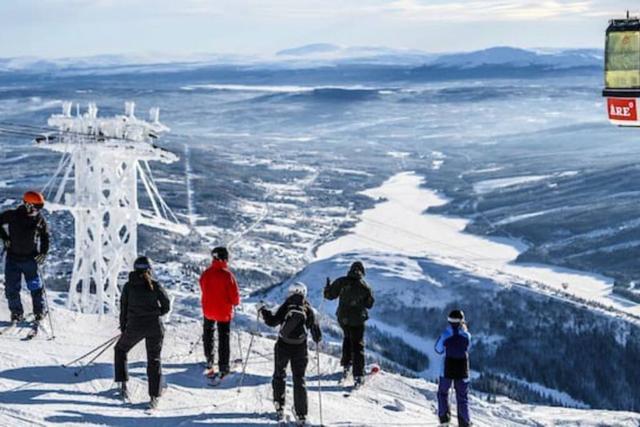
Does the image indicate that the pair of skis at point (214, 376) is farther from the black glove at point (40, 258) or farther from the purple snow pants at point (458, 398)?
the purple snow pants at point (458, 398)

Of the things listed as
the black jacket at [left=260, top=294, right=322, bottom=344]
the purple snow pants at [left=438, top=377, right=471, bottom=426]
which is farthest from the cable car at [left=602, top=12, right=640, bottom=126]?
the black jacket at [left=260, top=294, right=322, bottom=344]

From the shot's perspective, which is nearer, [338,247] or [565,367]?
[565,367]

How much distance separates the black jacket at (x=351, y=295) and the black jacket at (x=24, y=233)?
4.94 m

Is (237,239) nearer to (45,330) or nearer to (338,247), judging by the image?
(338,247)

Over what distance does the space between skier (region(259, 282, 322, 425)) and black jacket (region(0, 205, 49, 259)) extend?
4597 millimetres

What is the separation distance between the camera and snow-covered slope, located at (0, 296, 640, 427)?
45.6 feet

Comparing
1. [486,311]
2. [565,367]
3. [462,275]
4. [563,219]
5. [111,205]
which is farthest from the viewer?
[563,219]

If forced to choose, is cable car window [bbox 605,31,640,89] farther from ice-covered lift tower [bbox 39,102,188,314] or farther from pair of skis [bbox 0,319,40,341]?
ice-covered lift tower [bbox 39,102,188,314]

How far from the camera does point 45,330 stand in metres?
17.5

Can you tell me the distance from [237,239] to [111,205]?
13168cm

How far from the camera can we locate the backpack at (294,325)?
13562 mm

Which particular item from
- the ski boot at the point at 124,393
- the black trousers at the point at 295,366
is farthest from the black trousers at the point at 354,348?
the ski boot at the point at 124,393

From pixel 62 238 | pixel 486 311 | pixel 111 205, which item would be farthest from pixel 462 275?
pixel 62 238

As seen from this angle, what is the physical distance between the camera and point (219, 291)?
15227mm
